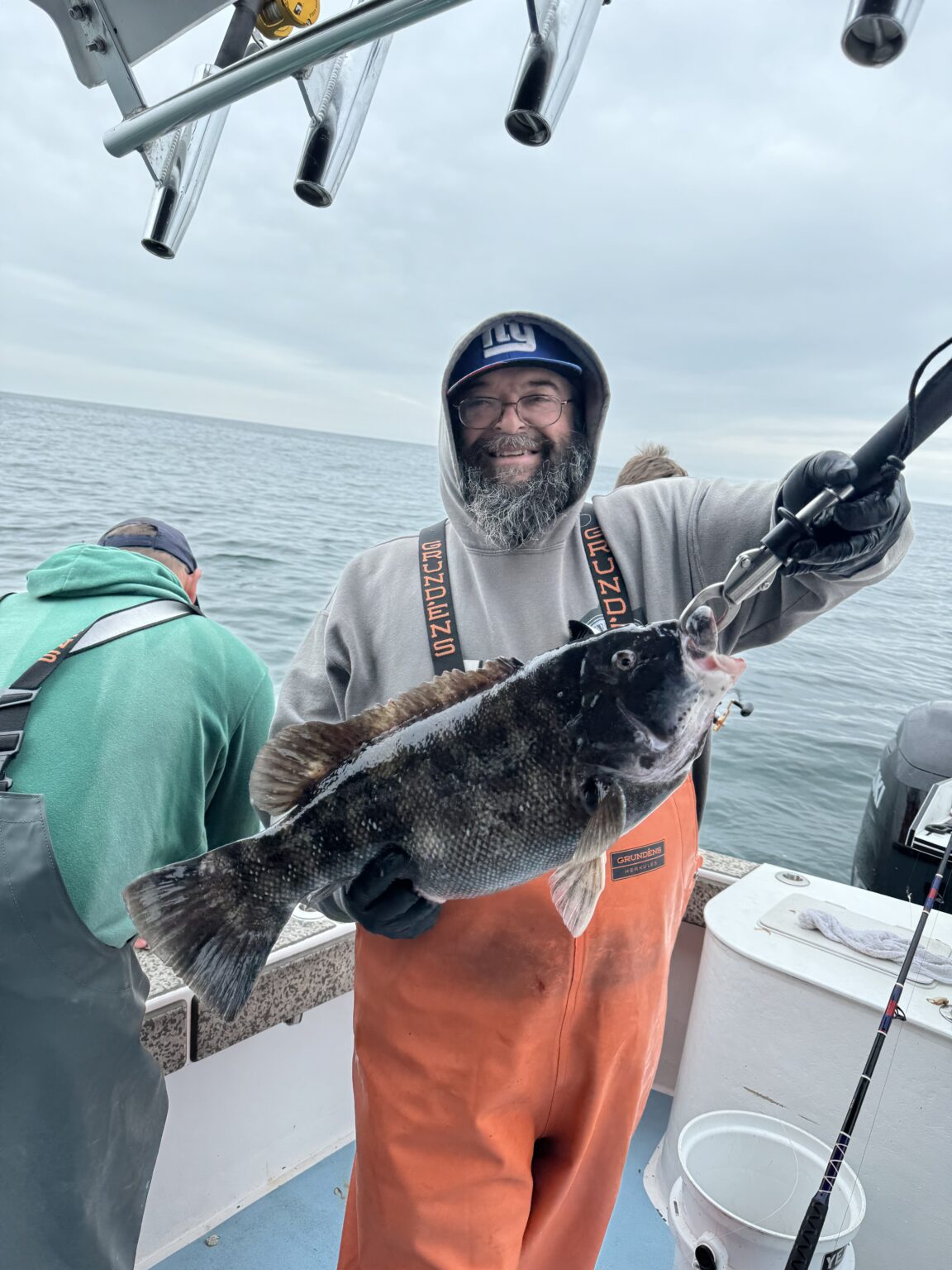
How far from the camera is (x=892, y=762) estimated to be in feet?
17.8

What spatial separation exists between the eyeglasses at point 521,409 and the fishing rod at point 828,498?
0.99m

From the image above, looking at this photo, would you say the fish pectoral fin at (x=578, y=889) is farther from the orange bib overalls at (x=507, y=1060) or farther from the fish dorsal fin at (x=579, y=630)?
the fish dorsal fin at (x=579, y=630)

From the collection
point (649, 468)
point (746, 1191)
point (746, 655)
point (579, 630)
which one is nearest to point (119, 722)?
point (579, 630)

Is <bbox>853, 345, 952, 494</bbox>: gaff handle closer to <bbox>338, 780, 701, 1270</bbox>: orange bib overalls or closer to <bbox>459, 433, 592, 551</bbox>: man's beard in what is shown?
<bbox>459, 433, 592, 551</bbox>: man's beard

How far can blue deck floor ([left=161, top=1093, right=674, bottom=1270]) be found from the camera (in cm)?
328

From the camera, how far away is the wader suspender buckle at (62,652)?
2.07 metres

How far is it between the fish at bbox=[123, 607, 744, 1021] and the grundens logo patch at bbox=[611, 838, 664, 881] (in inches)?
9.4

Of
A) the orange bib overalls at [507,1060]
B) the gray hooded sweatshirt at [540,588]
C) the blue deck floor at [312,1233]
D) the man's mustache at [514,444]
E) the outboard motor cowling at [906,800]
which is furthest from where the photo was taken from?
the outboard motor cowling at [906,800]

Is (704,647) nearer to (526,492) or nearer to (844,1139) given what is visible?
(526,492)

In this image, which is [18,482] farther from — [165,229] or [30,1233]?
[30,1233]

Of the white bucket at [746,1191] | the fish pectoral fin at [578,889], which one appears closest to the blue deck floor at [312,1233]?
the white bucket at [746,1191]

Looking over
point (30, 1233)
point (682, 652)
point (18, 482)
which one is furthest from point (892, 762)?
point (18, 482)

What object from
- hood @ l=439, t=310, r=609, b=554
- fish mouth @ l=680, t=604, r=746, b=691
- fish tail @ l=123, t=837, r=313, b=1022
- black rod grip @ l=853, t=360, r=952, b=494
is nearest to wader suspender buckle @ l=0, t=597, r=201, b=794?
fish tail @ l=123, t=837, r=313, b=1022

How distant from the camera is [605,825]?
1734mm
